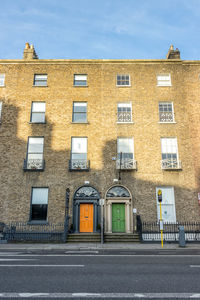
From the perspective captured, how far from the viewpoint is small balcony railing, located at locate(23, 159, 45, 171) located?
19087mm

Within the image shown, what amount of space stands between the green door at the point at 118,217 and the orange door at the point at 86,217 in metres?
1.81

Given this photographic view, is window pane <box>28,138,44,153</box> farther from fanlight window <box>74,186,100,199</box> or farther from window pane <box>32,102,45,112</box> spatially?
fanlight window <box>74,186,100,199</box>

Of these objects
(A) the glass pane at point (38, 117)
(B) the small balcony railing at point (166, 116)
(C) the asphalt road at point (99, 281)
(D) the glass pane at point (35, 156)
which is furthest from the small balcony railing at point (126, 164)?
(C) the asphalt road at point (99, 281)

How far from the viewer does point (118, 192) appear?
1892 centimetres

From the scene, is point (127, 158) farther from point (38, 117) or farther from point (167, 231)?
point (38, 117)

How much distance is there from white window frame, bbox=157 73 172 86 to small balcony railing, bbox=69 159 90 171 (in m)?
10.2

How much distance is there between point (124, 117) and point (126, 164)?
4350mm

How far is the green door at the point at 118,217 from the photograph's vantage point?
59.9 feet

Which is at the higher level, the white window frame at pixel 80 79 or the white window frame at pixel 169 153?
the white window frame at pixel 80 79

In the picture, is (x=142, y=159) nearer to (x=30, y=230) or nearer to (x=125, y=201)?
(x=125, y=201)

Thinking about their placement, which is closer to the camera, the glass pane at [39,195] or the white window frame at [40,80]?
the glass pane at [39,195]

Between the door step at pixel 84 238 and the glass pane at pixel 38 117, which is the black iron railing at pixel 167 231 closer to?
the door step at pixel 84 238

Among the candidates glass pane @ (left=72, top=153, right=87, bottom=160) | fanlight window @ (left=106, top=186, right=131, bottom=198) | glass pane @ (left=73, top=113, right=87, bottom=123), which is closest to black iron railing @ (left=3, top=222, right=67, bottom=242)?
fanlight window @ (left=106, top=186, right=131, bottom=198)

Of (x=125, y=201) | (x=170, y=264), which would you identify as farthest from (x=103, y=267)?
(x=125, y=201)
